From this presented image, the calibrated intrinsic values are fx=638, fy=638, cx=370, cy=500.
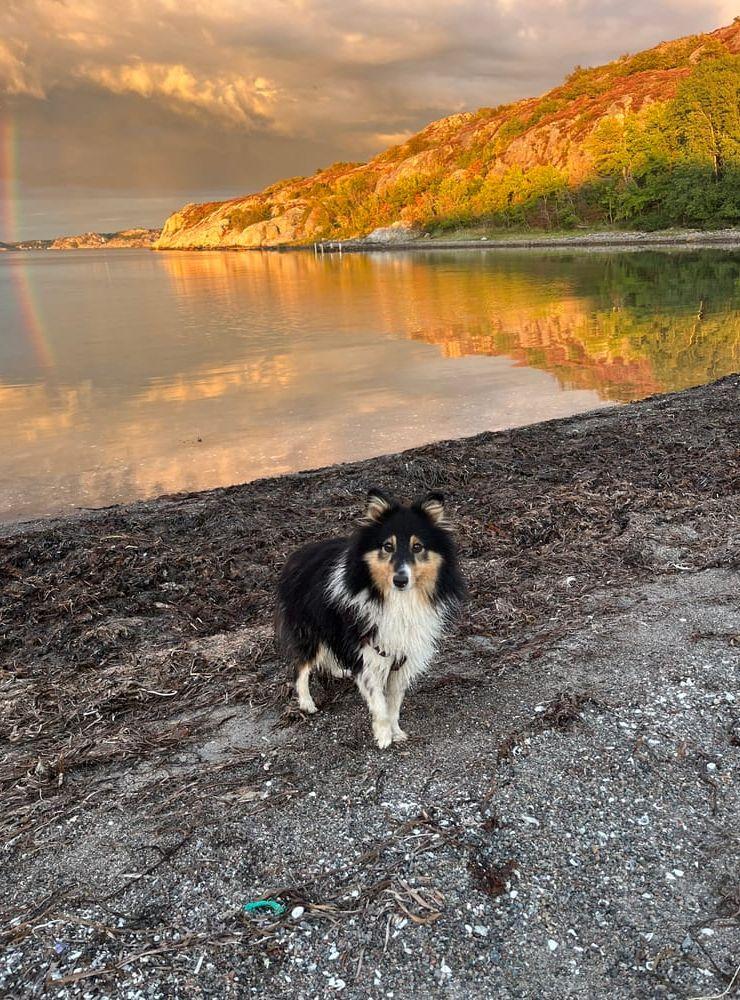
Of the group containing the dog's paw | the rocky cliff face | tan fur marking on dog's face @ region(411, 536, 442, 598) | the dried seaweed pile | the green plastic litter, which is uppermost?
the rocky cliff face

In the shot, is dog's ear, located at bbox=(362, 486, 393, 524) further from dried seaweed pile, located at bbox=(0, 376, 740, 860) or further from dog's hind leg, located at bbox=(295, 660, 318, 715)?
dried seaweed pile, located at bbox=(0, 376, 740, 860)

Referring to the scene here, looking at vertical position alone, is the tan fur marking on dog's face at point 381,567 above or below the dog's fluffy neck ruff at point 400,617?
above

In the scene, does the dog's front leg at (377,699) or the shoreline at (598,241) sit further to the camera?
the shoreline at (598,241)

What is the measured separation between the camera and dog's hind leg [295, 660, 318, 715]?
4.63 meters

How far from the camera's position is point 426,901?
3158mm

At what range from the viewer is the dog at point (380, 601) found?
3883mm

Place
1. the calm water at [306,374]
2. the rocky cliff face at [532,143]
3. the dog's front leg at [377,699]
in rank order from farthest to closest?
the rocky cliff face at [532,143]
the calm water at [306,374]
the dog's front leg at [377,699]

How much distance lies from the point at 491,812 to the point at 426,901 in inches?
27.0

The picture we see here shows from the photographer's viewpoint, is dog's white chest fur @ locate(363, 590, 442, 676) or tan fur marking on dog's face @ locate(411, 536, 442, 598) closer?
tan fur marking on dog's face @ locate(411, 536, 442, 598)

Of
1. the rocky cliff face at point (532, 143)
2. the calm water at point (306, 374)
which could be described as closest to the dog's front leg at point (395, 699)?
the calm water at point (306, 374)

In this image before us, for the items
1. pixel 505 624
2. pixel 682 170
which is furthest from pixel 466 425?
pixel 682 170

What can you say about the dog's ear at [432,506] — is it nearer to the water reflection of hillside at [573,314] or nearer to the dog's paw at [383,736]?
the dog's paw at [383,736]

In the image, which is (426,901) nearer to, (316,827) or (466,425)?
(316,827)

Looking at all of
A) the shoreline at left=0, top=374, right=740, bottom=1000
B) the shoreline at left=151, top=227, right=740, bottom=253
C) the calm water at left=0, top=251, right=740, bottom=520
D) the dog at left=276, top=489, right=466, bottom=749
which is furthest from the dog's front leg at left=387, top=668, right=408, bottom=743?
the shoreline at left=151, top=227, right=740, bottom=253
